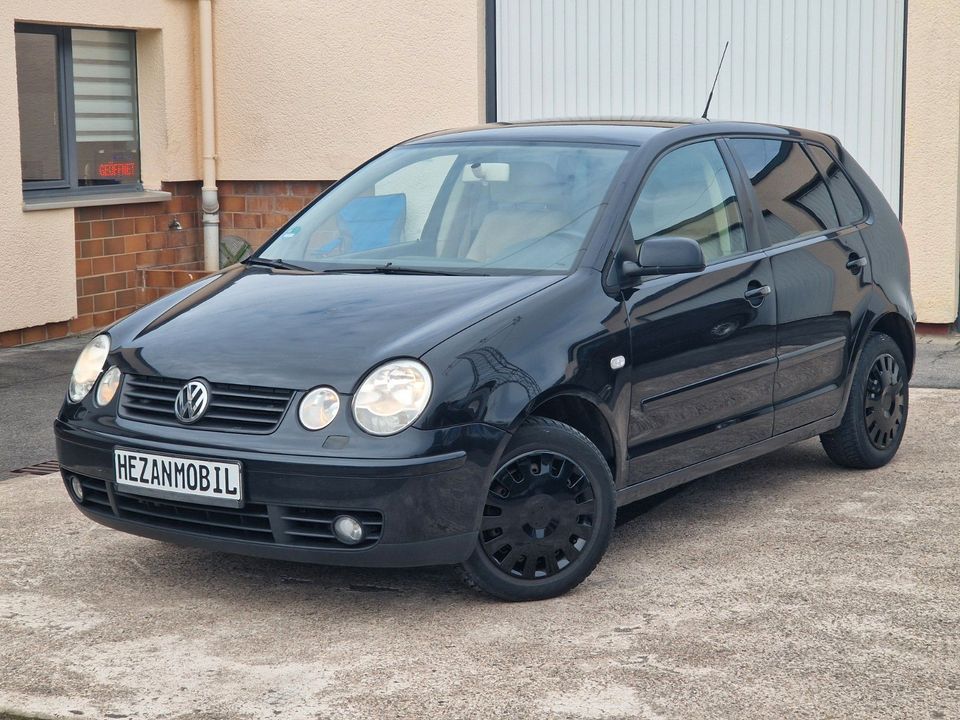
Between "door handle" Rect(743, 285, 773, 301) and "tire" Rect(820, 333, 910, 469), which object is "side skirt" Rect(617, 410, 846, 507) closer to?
"tire" Rect(820, 333, 910, 469)

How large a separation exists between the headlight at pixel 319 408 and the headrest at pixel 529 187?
1.35 meters

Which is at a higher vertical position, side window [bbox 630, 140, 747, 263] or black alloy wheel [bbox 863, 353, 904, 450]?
side window [bbox 630, 140, 747, 263]

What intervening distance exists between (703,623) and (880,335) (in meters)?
2.56

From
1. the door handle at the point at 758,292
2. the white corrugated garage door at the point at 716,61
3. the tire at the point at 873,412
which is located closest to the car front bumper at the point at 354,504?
the door handle at the point at 758,292

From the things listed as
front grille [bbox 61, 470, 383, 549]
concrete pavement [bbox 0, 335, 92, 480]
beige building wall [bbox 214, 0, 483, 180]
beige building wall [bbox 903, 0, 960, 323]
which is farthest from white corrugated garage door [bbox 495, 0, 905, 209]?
front grille [bbox 61, 470, 383, 549]

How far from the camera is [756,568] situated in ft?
16.7

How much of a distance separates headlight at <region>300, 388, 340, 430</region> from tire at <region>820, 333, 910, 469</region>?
2.92m

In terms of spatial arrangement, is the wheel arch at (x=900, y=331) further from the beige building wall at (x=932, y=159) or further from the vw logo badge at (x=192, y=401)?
the beige building wall at (x=932, y=159)

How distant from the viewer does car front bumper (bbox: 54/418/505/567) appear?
167 inches

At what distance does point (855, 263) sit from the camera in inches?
249

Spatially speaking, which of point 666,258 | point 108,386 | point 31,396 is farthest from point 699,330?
point 31,396

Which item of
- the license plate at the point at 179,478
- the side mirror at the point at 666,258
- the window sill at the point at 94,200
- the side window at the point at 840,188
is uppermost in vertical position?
the side window at the point at 840,188

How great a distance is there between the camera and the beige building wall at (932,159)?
10445 mm

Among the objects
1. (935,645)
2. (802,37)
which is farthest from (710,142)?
(802,37)
